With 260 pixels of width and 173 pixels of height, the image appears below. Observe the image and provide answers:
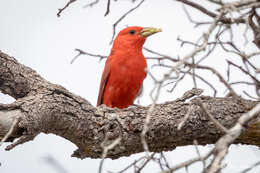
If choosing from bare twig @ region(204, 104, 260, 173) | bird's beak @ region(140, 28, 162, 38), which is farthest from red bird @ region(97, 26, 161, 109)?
bare twig @ region(204, 104, 260, 173)

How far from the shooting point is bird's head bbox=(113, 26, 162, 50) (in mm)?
4773

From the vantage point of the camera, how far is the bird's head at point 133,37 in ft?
15.7

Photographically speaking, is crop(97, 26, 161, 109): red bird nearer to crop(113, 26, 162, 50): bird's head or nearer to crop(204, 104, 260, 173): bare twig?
crop(113, 26, 162, 50): bird's head

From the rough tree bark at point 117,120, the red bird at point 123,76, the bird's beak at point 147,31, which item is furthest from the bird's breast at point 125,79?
the rough tree bark at point 117,120

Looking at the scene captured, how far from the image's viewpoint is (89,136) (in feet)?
10.3

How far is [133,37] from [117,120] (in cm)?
190

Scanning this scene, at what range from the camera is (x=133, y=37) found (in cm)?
484

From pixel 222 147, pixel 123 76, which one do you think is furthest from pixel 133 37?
pixel 222 147

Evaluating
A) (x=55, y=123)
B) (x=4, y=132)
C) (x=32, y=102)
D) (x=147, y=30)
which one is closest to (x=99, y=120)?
(x=55, y=123)

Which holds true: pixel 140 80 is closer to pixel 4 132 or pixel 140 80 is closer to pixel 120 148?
pixel 120 148

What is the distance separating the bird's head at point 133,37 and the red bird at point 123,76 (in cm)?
1

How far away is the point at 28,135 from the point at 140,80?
2.04 metres

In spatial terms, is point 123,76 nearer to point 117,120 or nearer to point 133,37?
point 133,37

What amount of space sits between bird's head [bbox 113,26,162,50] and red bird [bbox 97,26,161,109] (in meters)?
0.01
